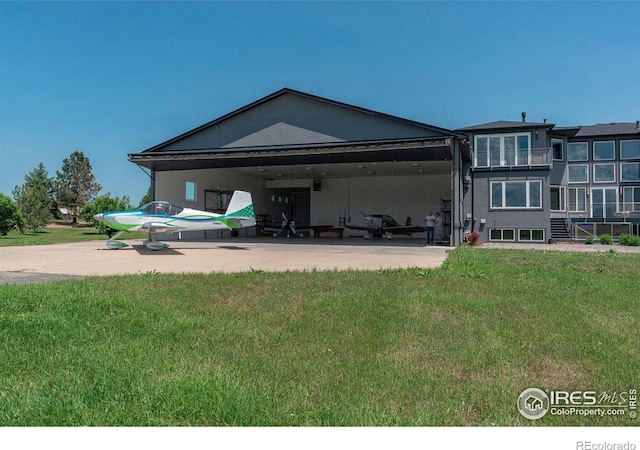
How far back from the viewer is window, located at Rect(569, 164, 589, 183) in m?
27.9

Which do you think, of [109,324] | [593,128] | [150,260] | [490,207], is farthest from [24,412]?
[593,128]

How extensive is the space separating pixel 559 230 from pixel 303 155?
51.1 ft

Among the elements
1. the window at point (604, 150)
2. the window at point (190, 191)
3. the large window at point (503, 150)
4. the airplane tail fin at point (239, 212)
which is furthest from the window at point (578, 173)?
the window at point (190, 191)

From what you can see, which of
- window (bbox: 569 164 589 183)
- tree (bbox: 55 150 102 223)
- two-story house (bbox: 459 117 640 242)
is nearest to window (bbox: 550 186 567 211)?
two-story house (bbox: 459 117 640 242)

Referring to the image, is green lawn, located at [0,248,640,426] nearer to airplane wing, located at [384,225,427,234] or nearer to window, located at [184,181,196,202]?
window, located at [184,181,196,202]

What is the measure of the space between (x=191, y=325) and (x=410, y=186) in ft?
87.1

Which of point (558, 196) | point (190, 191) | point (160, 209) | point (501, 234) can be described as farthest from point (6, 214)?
point (558, 196)

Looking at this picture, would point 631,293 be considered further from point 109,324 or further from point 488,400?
point 109,324

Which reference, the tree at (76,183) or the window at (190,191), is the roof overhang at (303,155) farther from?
the tree at (76,183)

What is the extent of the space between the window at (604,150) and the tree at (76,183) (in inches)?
2354

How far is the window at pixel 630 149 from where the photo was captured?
27125 millimetres

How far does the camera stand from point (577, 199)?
91.6 feet

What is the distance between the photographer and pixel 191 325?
13.6ft
